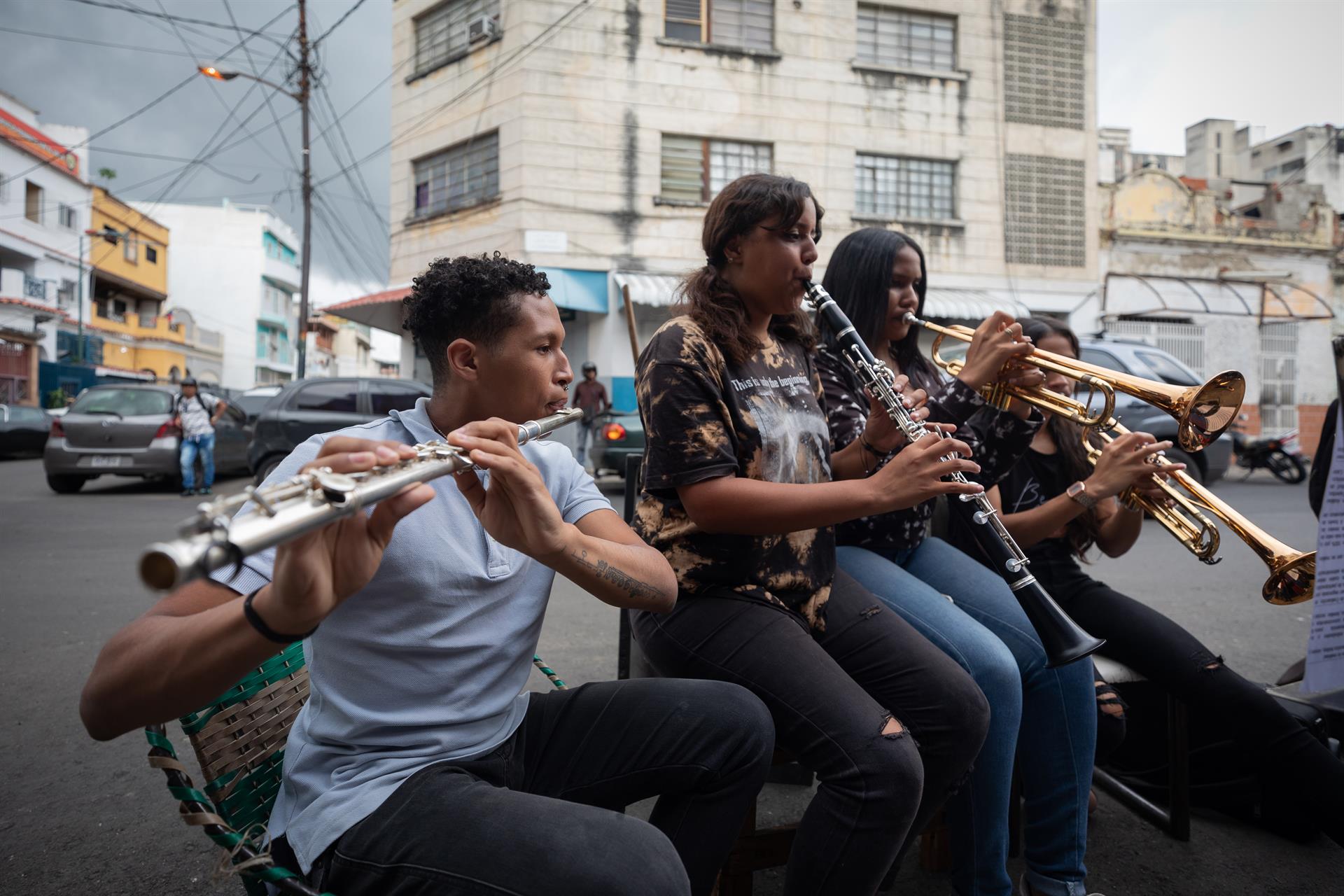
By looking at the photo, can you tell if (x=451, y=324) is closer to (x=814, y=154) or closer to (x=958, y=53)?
(x=814, y=154)

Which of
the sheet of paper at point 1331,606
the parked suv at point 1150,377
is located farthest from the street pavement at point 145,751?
the parked suv at point 1150,377

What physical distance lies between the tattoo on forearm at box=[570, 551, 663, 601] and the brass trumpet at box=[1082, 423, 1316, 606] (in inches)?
65.9

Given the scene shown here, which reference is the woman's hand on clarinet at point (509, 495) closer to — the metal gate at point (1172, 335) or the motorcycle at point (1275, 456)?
the motorcycle at point (1275, 456)

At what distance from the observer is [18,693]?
3.46 meters

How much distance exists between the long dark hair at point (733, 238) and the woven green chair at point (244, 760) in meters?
1.18

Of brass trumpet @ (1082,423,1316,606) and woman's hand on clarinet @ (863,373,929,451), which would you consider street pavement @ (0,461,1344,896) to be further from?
woman's hand on clarinet @ (863,373,929,451)

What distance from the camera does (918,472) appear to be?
1.85 metres

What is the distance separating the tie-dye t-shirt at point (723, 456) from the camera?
73.0 inches

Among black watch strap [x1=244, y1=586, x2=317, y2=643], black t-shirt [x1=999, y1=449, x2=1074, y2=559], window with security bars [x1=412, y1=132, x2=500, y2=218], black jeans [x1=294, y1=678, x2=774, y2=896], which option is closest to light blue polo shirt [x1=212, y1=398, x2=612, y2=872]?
black jeans [x1=294, y1=678, x2=774, y2=896]

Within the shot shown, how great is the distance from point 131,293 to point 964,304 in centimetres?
3666

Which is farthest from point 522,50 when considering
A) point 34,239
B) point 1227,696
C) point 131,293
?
point 131,293

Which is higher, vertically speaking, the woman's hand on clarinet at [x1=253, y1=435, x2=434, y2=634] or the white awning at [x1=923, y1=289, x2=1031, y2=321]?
the white awning at [x1=923, y1=289, x2=1031, y2=321]

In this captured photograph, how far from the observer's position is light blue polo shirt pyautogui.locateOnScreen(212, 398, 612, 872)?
4.21 ft

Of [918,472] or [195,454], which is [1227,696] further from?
[195,454]
